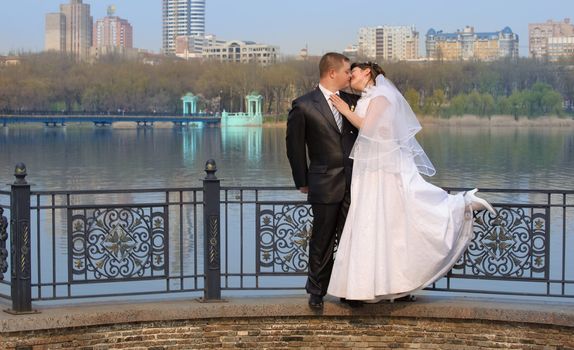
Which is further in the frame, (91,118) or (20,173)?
(91,118)

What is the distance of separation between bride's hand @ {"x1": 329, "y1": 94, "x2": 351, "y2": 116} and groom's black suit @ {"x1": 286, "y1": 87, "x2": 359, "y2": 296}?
0.19ft

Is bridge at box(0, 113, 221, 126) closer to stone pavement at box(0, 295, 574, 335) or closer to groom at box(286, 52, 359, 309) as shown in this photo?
stone pavement at box(0, 295, 574, 335)

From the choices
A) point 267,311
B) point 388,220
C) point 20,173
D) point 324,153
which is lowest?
point 267,311

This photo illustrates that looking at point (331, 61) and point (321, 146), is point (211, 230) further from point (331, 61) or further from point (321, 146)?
point (331, 61)

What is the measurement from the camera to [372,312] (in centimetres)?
599

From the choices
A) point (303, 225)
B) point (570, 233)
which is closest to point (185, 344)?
point (303, 225)

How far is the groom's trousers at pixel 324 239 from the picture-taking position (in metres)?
5.78

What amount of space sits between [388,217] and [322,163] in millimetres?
462

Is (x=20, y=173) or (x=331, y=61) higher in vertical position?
(x=331, y=61)

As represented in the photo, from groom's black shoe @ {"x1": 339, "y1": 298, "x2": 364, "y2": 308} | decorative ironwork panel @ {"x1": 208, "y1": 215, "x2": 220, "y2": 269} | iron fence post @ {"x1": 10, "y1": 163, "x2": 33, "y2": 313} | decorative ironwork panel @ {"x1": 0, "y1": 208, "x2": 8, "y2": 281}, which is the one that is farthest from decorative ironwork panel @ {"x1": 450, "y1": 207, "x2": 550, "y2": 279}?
decorative ironwork panel @ {"x1": 0, "y1": 208, "x2": 8, "y2": 281}

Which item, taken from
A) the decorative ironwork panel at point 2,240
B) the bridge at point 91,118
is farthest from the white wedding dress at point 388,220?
the bridge at point 91,118

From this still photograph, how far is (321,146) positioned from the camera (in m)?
5.80

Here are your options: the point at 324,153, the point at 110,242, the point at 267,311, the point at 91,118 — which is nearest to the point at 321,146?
the point at 324,153

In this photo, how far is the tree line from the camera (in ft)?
320
